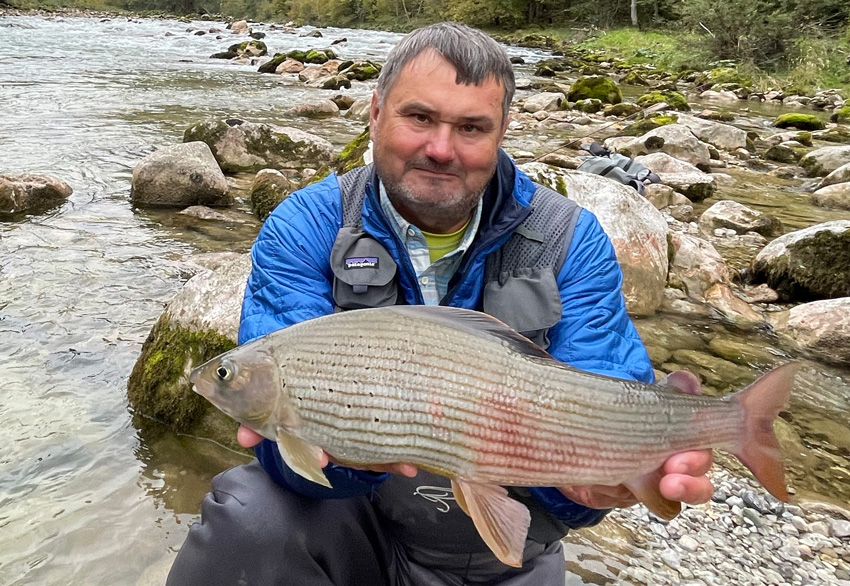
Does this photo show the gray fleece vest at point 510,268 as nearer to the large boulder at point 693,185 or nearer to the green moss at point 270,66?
the large boulder at point 693,185

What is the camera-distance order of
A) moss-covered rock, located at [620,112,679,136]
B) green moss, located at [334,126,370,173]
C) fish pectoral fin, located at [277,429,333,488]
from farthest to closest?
moss-covered rock, located at [620,112,679,136], green moss, located at [334,126,370,173], fish pectoral fin, located at [277,429,333,488]

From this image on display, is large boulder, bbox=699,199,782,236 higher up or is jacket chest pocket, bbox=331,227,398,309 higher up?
jacket chest pocket, bbox=331,227,398,309

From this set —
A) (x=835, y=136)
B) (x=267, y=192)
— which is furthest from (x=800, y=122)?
(x=267, y=192)

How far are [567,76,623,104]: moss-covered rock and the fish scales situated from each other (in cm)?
2137

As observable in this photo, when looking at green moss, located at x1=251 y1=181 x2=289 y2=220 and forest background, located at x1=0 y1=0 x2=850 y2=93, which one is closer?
green moss, located at x1=251 y1=181 x2=289 y2=220

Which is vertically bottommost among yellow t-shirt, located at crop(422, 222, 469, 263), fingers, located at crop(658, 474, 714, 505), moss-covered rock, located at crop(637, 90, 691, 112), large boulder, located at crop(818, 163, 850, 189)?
large boulder, located at crop(818, 163, 850, 189)

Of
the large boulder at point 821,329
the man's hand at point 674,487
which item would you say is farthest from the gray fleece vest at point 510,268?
the large boulder at point 821,329

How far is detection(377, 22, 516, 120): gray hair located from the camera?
110 inches

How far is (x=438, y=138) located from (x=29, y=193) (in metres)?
8.00

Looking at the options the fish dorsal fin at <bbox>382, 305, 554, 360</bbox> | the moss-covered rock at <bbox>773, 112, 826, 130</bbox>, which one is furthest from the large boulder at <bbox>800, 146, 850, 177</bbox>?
the fish dorsal fin at <bbox>382, 305, 554, 360</bbox>

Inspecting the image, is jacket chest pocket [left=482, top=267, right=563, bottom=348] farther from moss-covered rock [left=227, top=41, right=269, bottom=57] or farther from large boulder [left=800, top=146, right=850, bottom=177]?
moss-covered rock [left=227, top=41, right=269, bottom=57]

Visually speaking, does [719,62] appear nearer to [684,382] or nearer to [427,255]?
[427,255]

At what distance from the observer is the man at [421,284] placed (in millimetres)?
2721

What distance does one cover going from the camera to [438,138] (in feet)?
9.23
